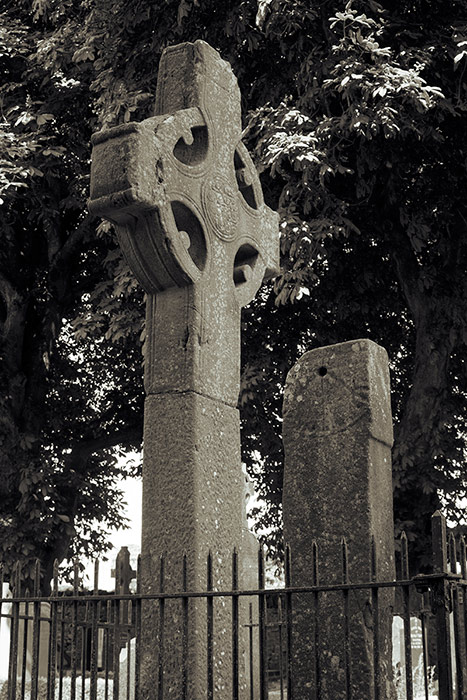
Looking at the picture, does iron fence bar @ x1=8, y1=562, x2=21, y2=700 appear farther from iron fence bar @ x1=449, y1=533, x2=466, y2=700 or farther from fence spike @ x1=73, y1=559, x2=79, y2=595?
iron fence bar @ x1=449, y1=533, x2=466, y2=700

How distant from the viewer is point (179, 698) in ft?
16.5

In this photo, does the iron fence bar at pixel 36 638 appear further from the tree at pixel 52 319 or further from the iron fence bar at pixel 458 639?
the tree at pixel 52 319

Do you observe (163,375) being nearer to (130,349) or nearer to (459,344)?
(459,344)

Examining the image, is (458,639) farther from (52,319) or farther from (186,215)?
(52,319)

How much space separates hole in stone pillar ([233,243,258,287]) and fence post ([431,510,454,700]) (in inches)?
126

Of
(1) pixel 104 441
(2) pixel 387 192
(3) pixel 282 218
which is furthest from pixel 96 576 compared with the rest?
(1) pixel 104 441

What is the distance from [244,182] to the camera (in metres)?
6.86

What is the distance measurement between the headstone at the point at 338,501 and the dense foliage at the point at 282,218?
5.91m

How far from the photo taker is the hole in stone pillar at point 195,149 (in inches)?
247

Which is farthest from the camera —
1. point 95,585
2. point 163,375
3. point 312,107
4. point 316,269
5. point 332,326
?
point 332,326

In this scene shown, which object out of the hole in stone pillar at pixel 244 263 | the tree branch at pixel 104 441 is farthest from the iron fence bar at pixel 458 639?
the tree branch at pixel 104 441

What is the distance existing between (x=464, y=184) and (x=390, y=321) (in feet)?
9.12

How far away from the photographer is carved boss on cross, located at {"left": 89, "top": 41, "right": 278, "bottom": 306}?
220 inches

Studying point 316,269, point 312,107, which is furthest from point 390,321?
point 312,107
